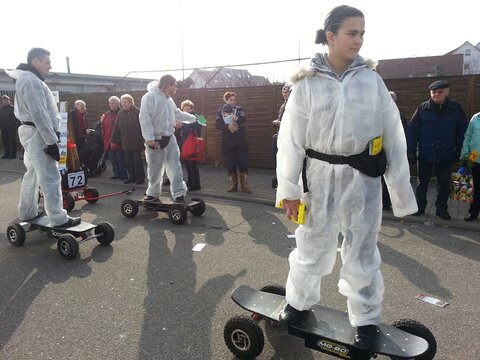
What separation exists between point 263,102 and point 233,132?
9.96 ft

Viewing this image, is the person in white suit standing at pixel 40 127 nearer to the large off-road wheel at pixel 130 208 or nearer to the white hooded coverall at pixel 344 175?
the large off-road wheel at pixel 130 208

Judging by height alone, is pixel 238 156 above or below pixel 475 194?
above

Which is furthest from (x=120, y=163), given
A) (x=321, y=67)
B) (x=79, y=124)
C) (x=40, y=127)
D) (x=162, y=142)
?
(x=321, y=67)

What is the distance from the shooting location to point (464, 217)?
6223 mm

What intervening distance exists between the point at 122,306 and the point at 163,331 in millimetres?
629

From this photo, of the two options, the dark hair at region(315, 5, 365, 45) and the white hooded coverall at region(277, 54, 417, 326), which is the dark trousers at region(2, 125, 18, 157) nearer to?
the white hooded coverall at region(277, 54, 417, 326)

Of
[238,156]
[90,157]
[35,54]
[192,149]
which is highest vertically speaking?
[35,54]

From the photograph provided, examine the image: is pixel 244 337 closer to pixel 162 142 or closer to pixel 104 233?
pixel 104 233

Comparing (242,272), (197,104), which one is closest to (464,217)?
(242,272)

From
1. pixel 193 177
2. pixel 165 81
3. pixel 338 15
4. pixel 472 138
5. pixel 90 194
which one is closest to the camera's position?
pixel 338 15

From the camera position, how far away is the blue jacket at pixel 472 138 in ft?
19.0

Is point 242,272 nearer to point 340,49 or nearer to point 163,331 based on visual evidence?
point 163,331

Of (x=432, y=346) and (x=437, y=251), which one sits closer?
(x=432, y=346)

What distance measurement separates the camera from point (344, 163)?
8.15 ft
